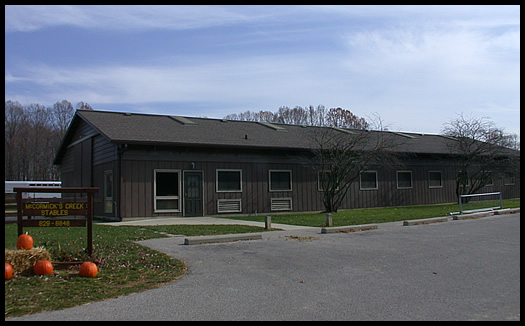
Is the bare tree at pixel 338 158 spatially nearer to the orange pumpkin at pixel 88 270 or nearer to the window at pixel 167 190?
the window at pixel 167 190

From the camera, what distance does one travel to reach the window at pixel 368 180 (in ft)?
87.7

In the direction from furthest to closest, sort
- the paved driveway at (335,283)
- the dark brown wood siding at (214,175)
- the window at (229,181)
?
the window at (229,181)
the dark brown wood siding at (214,175)
the paved driveway at (335,283)

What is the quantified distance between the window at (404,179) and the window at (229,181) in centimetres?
1024

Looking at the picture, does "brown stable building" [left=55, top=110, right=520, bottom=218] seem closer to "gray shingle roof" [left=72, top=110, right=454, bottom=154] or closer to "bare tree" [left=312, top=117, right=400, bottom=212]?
"gray shingle roof" [left=72, top=110, right=454, bottom=154]

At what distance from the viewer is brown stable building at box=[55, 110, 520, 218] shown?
815 inches

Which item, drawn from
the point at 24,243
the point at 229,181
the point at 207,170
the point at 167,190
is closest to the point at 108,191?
the point at 167,190

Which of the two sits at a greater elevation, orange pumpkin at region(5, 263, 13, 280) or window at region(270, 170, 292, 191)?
→ window at region(270, 170, 292, 191)

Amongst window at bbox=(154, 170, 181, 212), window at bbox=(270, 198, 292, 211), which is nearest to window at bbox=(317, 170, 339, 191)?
window at bbox=(270, 198, 292, 211)

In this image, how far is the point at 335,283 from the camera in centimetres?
741

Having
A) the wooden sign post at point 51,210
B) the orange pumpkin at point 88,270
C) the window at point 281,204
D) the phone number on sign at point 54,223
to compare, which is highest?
the wooden sign post at point 51,210

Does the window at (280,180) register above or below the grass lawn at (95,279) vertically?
above

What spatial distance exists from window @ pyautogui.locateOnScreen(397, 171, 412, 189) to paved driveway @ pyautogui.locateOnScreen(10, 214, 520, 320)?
15.8 meters

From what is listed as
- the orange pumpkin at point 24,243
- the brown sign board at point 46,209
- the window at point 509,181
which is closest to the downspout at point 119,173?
the brown sign board at point 46,209

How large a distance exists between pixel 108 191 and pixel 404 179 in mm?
16428
